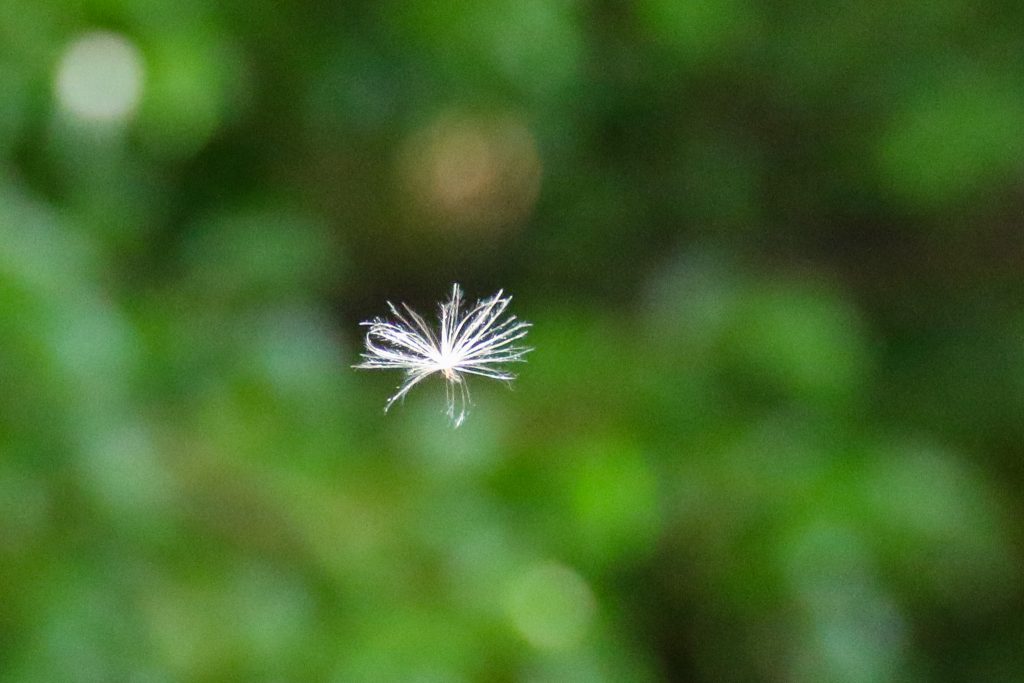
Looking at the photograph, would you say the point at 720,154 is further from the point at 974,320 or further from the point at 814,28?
the point at 974,320

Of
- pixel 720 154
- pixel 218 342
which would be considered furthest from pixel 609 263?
pixel 218 342

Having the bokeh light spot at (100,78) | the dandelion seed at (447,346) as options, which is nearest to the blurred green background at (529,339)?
the bokeh light spot at (100,78)

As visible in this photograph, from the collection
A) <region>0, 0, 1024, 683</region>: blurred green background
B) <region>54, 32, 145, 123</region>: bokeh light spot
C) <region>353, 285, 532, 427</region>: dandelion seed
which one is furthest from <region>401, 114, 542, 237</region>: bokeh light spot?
<region>353, 285, 532, 427</region>: dandelion seed

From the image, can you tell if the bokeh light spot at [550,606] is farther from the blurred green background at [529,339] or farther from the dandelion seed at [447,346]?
the dandelion seed at [447,346]

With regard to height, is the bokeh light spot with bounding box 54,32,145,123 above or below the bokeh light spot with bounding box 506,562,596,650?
above

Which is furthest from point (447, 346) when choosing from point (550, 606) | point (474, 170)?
point (474, 170)

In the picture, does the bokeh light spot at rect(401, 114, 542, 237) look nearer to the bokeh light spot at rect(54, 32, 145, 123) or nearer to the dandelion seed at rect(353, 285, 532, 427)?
the bokeh light spot at rect(54, 32, 145, 123)

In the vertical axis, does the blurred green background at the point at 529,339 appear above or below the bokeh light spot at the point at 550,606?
above
